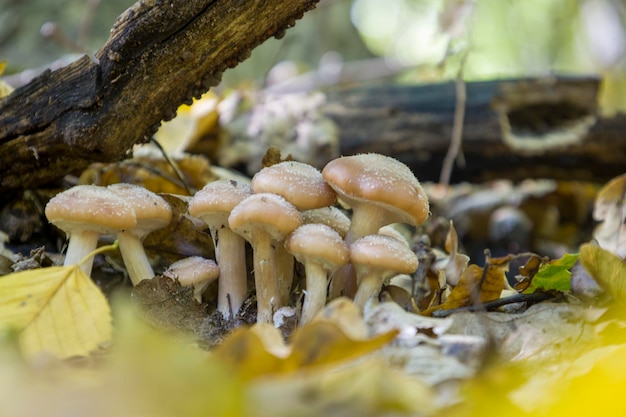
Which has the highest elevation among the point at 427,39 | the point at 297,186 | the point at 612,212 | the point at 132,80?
the point at 427,39

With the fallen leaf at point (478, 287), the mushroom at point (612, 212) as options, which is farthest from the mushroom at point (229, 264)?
the mushroom at point (612, 212)

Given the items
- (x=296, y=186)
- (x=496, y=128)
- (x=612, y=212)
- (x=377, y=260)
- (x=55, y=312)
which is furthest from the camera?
(x=496, y=128)

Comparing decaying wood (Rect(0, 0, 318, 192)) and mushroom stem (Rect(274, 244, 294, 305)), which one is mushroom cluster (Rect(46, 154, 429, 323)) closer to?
mushroom stem (Rect(274, 244, 294, 305))

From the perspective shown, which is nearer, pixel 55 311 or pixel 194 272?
pixel 55 311

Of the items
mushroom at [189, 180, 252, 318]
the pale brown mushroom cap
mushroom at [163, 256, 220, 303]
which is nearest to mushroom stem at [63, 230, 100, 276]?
mushroom at [163, 256, 220, 303]

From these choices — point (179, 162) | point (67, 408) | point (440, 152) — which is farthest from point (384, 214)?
point (440, 152)

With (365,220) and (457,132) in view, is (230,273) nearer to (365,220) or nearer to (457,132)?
(365,220)

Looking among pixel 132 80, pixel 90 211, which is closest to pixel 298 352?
pixel 90 211

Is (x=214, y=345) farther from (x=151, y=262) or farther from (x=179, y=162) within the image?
(x=179, y=162)

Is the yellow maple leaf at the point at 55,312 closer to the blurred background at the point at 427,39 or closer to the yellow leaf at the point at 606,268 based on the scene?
the yellow leaf at the point at 606,268
